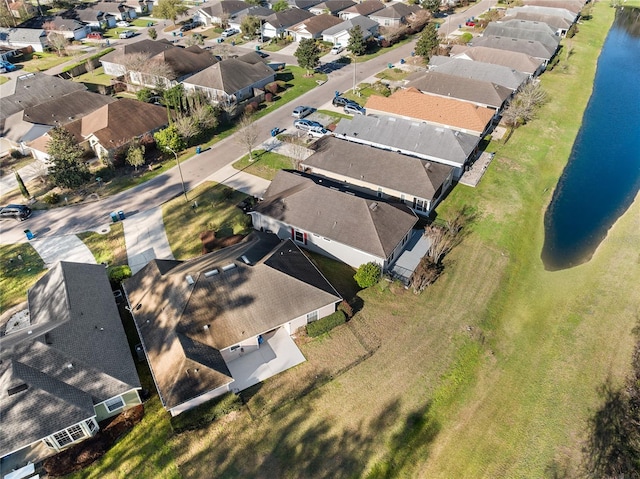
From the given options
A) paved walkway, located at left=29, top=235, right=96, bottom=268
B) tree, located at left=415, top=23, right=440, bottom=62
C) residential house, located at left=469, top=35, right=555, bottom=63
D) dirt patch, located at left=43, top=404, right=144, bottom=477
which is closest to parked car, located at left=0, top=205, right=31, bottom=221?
paved walkway, located at left=29, top=235, right=96, bottom=268

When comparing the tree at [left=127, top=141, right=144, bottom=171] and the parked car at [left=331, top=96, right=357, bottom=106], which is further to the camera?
the parked car at [left=331, top=96, right=357, bottom=106]

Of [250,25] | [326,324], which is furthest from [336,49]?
[326,324]

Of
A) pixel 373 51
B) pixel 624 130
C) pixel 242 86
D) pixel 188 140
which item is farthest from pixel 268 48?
pixel 624 130

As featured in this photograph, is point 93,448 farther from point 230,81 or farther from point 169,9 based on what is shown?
point 169,9

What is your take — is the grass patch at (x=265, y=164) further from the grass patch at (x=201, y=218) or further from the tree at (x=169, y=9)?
the tree at (x=169, y=9)

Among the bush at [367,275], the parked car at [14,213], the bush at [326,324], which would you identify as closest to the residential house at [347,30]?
the parked car at [14,213]

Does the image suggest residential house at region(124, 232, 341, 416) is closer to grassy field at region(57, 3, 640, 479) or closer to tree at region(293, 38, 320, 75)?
grassy field at region(57, 3, 640, 479)

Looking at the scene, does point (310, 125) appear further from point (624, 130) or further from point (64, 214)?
point (624, 130)
